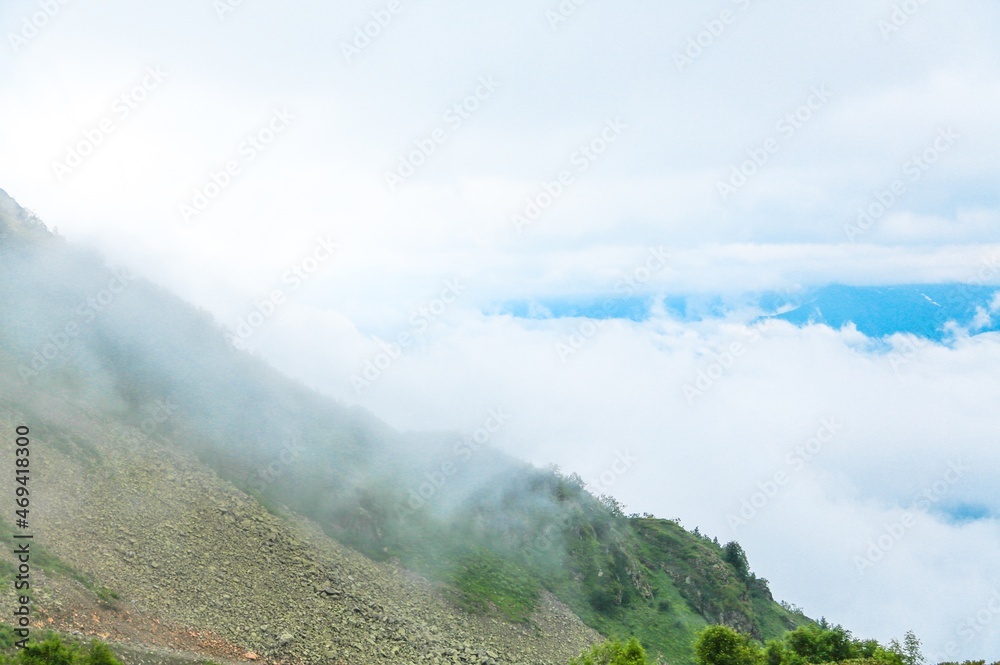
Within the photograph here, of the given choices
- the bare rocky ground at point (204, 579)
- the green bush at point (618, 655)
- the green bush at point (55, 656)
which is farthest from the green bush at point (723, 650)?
the green bush at point (55, 656)

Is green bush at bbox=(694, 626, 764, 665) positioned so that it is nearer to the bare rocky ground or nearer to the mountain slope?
the bare rocky ground

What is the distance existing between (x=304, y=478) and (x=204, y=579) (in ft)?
102

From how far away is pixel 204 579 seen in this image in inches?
2320

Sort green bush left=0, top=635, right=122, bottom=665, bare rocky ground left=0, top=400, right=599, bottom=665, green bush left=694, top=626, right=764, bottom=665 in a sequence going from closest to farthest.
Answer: green bush left=0, top=635, right=122, bottom=665 < bare rocky ground left=0, top=400, right=599, bottom=665 < green bush left=694, top=626, right=764, bottom=665

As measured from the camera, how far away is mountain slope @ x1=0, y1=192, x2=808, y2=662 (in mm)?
71938

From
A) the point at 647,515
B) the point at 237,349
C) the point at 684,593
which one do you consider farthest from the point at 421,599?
the point at 647,515

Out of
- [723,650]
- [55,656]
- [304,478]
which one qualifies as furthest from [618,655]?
[304,478]

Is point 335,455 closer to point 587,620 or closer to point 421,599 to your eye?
point 421,599

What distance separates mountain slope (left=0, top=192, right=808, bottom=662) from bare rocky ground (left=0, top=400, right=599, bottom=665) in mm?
479

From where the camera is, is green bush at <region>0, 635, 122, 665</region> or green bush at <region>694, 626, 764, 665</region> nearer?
green bush at <region>0, 635, 122, 665</region>

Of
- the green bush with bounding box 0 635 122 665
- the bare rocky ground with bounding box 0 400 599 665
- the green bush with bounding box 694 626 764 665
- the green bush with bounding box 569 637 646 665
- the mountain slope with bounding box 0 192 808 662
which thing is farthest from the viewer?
the mountain slope with bounding box 0 192 808 662

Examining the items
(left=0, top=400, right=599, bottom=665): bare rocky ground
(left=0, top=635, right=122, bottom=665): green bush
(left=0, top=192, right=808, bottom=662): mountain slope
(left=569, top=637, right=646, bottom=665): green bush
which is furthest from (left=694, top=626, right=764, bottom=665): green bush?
(left=0, top=635, right=122, bottom=665): green bush

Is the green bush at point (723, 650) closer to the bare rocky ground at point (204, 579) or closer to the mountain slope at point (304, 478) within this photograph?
the bare rocky ground at point (204, 579)

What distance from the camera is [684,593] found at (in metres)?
109
